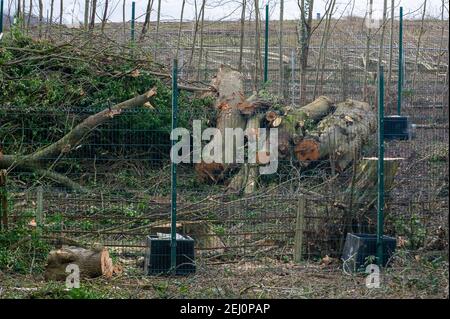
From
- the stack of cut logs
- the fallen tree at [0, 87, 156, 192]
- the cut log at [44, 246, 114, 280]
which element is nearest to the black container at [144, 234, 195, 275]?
the cut log at [44, 246, 114, 280]

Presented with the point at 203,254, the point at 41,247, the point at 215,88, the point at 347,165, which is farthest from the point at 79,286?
the point at 215,88

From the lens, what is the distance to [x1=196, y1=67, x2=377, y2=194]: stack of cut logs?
12.8 metres

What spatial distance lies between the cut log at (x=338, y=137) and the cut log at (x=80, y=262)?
4.39 metres

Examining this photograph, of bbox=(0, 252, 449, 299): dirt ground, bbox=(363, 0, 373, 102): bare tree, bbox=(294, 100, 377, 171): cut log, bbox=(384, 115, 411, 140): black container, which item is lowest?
bbox=(0, 252, 449, 299): dirt ground

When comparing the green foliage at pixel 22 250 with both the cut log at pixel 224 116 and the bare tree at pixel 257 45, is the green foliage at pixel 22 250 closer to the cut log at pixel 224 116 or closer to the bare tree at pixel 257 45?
the cut log at pixel 224 116

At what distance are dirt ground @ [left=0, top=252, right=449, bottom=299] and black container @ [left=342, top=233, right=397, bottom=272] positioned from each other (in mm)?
180

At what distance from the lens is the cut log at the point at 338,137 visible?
12.6m

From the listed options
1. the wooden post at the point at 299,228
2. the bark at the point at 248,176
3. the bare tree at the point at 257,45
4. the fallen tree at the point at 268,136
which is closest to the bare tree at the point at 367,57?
the bare tree at the point at 257,45

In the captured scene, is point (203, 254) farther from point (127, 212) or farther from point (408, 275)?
point (408, 275)

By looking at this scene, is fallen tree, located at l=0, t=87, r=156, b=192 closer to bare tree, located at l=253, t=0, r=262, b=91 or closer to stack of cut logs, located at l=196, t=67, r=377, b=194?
stack of cut logs, located at l=196, t=67, r=377, b=194

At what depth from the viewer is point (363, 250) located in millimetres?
9531

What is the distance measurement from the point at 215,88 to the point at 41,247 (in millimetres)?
5664

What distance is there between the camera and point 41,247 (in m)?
9.86

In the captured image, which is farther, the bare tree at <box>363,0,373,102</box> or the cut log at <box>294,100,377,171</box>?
the bare tree at <box>363,0,373,102</box>
